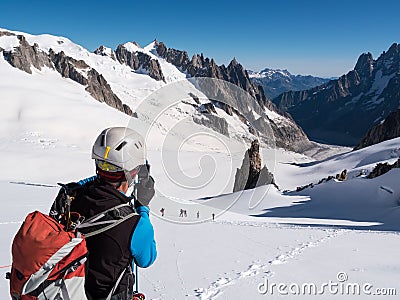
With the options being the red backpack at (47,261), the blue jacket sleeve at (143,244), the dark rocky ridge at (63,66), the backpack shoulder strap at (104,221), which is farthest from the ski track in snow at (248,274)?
the dark rocky ridge at (63,66)

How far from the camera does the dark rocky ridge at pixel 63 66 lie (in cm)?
12756

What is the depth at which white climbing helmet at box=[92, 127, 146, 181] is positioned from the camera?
3.32 meters

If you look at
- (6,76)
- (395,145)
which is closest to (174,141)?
(395,145)

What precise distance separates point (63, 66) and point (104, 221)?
6442 inches

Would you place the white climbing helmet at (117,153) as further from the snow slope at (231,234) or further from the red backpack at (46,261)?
the snow slope at (231,234)

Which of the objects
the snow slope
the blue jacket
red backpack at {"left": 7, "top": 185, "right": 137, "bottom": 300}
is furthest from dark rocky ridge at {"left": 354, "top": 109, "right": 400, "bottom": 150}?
red backpack at {"left": 7, "top": 185, "right": 137, "bottom": 300}

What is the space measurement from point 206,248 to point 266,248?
1678mm

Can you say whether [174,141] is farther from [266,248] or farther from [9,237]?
[9,237]

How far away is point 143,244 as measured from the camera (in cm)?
315

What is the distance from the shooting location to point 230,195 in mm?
31375

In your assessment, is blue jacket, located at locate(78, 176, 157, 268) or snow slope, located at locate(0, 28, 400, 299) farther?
snow slope, located at locate(0, 28, 400, 299)

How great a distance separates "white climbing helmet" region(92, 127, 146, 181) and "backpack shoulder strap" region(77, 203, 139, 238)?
41cm

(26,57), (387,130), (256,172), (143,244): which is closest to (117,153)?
(143,244)

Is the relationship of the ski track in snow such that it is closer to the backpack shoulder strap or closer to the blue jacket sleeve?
the blue jacket sleeve
